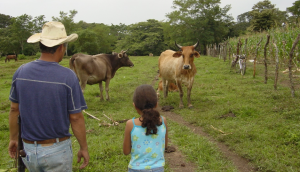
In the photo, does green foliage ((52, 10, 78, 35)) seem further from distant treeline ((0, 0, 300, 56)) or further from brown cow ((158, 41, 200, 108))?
brown cow ((158, 41, 200, 108))

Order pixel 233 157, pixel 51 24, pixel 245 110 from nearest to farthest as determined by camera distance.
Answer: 1. pixel 51 24
2. pixel 233 157
3. pixel 245 110

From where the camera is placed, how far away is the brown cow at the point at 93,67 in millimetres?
8250

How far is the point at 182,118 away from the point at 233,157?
2.57m

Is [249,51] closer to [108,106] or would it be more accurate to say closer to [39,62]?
[108,106]

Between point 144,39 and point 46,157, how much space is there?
46297mm

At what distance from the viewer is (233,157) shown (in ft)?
14.7

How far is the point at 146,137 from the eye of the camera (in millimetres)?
2322

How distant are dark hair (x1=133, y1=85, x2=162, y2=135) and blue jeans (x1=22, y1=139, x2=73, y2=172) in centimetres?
79

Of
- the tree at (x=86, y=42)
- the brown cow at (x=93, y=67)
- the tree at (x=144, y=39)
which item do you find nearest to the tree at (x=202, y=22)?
the tree at (x=144, y=39)

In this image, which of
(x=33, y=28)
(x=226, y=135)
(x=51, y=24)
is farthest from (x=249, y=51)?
(x=33, y=28)

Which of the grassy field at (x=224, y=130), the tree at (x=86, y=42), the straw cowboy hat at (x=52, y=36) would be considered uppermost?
the tree at (x=86, y=42)

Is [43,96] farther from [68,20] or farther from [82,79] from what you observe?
[68,20]

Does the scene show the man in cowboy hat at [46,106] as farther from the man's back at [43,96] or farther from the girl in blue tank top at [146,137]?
the girl in blue tank top at [146,137]

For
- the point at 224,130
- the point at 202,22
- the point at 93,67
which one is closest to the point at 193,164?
the point at 224,130
